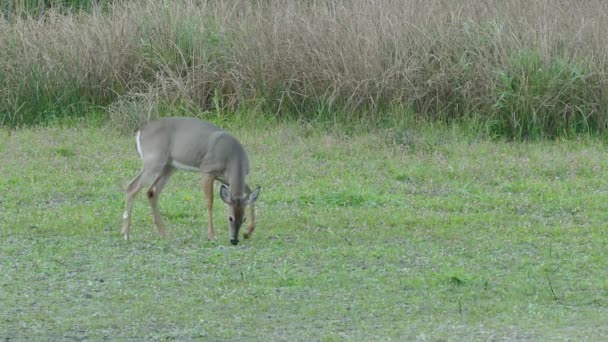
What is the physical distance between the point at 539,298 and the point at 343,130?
7.01 metres

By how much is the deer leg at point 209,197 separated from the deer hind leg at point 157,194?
42cm

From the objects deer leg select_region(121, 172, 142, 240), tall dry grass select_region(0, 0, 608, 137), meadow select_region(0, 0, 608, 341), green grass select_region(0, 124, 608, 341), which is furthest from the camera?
tall dry grass select_region(0, 0, 608, 137)

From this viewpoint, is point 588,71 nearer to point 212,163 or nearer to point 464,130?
point 464,130

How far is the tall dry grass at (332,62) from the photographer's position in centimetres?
1466

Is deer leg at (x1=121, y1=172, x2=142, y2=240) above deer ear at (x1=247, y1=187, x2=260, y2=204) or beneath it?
beneath

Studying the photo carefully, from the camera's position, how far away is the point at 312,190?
39.0 feet

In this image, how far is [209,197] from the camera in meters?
10.2

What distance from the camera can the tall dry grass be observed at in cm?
1466

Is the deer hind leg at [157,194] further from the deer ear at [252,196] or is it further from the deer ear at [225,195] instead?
the deer ear at [252,196]

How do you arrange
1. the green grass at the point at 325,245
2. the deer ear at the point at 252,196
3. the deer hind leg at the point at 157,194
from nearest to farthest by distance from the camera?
the green grass at the point at 325,245
the deer ear at the point at 252,196
the deer hind leg at the point at 157,194

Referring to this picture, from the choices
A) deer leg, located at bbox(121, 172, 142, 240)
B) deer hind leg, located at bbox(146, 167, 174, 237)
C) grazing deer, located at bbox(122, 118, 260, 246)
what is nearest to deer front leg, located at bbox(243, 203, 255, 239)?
grazing deer, located at bbox(122, 118, 260, 246)

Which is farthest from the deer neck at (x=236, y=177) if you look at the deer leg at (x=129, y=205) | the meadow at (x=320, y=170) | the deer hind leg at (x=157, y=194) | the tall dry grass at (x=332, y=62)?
the tall dry grass at (x=332, y=62)

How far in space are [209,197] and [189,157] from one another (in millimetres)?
409

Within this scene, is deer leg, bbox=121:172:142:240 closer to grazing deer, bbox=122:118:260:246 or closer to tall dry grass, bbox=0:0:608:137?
grazing deer, bbox=122:118:260:246
